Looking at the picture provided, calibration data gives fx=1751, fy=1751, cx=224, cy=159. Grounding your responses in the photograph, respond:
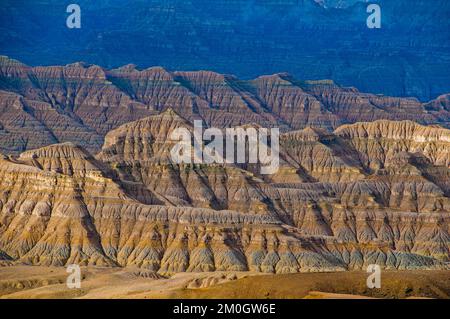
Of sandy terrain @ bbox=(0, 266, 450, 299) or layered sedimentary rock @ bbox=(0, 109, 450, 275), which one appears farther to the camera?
layered sedimentary rock @ bbox=(0, 109, 450, 275)

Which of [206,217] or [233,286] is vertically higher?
[206,217]

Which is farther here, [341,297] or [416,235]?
[416,235]

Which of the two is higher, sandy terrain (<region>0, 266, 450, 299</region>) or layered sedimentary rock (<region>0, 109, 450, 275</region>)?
layered sedimentary rock (<region>0, 109, 450, 275</region>)

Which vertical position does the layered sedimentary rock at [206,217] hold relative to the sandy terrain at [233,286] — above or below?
above

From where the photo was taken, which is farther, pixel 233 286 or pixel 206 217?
pixel 206 217

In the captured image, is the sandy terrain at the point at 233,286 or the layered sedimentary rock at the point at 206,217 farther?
the layered sedimentary rock at the point at 206,217
